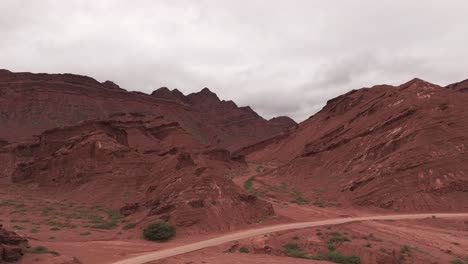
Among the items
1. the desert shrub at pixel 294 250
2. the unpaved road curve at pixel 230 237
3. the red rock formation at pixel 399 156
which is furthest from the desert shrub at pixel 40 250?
the red rock formation at pixel 399 156

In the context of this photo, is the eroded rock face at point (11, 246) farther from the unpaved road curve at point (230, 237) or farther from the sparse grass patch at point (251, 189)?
the sparse grass patch at point (251, 189)

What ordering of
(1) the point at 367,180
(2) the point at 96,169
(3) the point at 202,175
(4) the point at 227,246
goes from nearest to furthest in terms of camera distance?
(4) the point at 227,246, (3) the point at 202,175, (1) the point at 367,180, (2) the point at 96,169

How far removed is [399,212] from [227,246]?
60.0 feet

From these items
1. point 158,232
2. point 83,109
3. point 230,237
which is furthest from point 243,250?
point 83,109

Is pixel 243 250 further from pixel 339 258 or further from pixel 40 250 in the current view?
pixel 40 250

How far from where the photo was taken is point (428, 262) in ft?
59.9

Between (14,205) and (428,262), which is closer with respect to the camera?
(428,262)

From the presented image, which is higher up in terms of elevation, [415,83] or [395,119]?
[415,83]

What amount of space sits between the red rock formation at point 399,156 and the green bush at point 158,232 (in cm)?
1979

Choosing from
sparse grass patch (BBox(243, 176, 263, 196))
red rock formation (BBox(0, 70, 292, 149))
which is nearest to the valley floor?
sparse grass patch (BBox(243, 176, 263, 196))

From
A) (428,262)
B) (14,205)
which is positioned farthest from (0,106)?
(428,262)

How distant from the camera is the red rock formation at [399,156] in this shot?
34.1 meters

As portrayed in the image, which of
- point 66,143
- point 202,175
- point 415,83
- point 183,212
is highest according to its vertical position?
point 415,83

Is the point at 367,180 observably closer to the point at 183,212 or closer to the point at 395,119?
the point at 395,119
